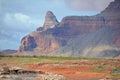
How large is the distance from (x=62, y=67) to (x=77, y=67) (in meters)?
3.15

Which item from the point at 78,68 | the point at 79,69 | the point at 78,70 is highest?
the point at 78,68

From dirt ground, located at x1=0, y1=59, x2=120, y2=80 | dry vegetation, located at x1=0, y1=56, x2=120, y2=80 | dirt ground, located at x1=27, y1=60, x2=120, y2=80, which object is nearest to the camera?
dirt ground, located at x1=27, y1=60, x2=120, y2=80

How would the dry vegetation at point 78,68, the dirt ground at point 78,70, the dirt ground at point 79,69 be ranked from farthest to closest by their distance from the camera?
the dry vegetation at point 78,68
the dirt ground at point 79,69
the dirt ground at point 78,70

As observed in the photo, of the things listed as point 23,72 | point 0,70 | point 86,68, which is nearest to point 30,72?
point 23,72

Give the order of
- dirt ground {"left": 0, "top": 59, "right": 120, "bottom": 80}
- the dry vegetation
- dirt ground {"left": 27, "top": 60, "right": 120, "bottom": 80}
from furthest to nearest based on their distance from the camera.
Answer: the dry vegetation
dirt ground {"left": 0, "top": 59, "right": 120, "bottom": 80}
dirt ground {"left": 27, "top": 60, "right": 120, "bottom": 80}

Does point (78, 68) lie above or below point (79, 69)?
above

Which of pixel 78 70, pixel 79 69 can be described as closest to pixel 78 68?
pixel 79 69

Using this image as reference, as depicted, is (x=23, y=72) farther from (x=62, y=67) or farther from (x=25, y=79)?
(x=62, y=67)

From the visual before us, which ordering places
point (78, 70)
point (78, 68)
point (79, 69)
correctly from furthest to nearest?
point (78, 68) → point (79, 69) → point (78, 70)

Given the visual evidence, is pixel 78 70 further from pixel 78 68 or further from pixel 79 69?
pixel 78 68

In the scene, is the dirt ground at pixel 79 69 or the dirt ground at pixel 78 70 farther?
the dirt ground at pixel 79 69

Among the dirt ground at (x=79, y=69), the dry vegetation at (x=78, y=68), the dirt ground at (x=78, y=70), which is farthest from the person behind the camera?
the dry vegetation at (x=78, y=68)

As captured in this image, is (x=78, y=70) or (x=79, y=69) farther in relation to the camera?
(x=79, y=69)

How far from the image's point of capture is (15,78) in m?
22.8
